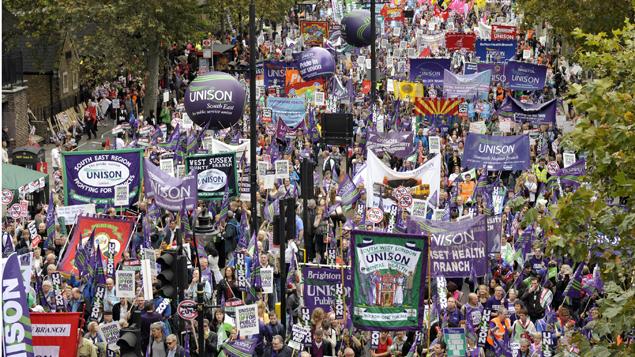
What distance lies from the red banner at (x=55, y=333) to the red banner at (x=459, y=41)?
37.6 metres

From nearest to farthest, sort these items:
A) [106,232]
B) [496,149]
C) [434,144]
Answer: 1. [106,232]
2. [496,149]
3. [434,144]

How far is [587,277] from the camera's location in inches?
849

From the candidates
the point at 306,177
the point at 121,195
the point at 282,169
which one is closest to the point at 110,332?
the point at 121,195

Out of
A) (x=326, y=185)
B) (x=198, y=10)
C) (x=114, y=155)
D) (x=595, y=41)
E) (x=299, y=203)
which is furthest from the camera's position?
(x=198, y=10)

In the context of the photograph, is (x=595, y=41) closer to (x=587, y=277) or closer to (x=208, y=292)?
(x=587, y=277)

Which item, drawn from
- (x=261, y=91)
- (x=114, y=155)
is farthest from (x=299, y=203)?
(x=261, y=91)

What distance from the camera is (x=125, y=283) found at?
2086 cm

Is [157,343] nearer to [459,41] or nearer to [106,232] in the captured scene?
[106,232]

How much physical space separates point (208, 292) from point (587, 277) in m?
5.43

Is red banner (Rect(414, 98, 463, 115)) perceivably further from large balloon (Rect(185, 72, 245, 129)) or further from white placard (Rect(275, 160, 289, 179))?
white placard (Rect(275, 160, 289, 179))

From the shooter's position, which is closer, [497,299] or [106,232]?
[497,299]

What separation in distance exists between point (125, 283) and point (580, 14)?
24162mm

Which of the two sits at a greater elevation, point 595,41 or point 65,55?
point 595,41

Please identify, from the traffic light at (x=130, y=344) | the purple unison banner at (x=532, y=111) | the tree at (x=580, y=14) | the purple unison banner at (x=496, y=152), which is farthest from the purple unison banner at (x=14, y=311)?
the tree at (x=580, y=14)
